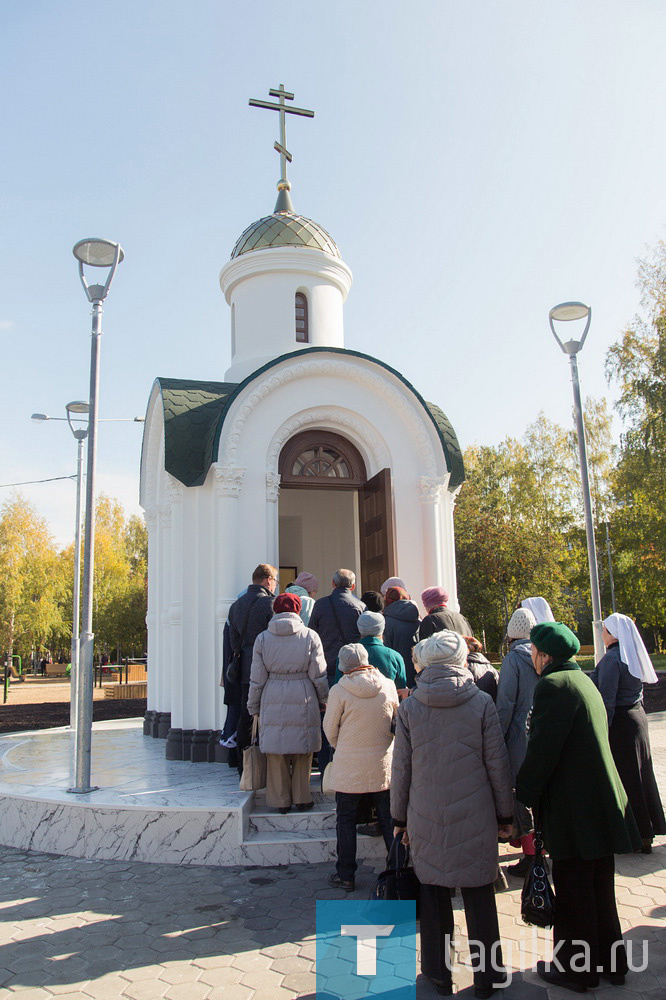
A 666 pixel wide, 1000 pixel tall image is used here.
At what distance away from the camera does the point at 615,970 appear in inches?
148

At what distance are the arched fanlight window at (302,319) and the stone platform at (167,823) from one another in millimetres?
6738

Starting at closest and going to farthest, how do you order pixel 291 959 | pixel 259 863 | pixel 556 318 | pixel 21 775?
pixel 291 959 → pixel 259 863 → pixel 21 775 → pixel 556 318

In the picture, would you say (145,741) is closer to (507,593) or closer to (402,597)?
(402,597)

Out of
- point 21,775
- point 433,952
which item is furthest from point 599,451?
point 433,952

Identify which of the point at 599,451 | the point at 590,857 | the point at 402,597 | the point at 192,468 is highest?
the point at 599,451

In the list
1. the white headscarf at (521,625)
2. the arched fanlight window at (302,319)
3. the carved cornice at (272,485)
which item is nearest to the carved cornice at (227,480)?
the carved cornice at (272,485)

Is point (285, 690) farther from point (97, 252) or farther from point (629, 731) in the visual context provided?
point (97, 252)

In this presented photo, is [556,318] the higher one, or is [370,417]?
[556,318]

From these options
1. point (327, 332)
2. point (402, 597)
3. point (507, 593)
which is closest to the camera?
point (402, 597)

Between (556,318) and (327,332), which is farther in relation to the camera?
(327,332)

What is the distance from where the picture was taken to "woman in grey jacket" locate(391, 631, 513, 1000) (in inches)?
147

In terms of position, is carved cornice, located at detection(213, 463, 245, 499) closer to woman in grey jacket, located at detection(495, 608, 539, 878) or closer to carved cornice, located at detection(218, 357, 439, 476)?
carved cornice, located at detection(218, 357, 439, 476)

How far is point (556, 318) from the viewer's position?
912cm

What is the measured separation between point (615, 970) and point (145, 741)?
8.00 metres
